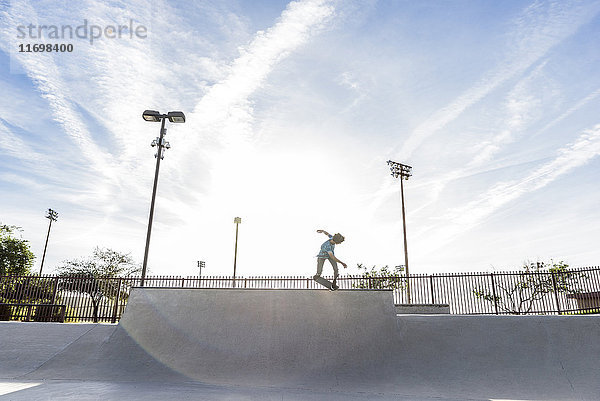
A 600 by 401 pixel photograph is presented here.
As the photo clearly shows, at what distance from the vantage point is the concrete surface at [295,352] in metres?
6.40

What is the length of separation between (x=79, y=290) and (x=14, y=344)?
5616 mm

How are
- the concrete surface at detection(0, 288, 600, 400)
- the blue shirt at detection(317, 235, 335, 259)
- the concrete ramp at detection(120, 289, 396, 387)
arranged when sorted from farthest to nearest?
the blue shirt at detection(317, 235, 335, 259)
the concrete ramp at detection(120, 289, 396, 387)
the concrete surface at detection(0, 288, 600, 400)

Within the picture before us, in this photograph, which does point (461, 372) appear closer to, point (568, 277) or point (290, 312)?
point (290, 312)

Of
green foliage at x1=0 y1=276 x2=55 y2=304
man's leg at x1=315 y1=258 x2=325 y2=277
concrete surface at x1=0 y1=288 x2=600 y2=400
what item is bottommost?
concrete surface at x1=0 y1=288 x2=600 y2=400

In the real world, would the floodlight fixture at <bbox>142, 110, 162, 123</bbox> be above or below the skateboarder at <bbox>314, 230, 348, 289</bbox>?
above

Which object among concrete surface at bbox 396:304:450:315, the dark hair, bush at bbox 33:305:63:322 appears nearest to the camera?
the dark hair

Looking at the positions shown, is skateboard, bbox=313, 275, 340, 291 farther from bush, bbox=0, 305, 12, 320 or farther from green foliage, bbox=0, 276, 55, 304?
bush, bbox=0, 305, 12, 320

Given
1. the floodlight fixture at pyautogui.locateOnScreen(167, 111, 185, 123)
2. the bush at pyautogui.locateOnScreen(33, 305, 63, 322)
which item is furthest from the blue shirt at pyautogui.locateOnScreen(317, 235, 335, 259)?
the bush at pyautogui.locateOnScreen(33, 305, 63, 322)

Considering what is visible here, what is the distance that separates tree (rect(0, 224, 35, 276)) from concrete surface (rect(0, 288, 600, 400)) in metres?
27.2

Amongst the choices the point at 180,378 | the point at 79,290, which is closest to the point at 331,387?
the point at 180,378

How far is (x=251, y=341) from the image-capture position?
323 inches

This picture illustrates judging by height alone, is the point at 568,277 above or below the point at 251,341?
above

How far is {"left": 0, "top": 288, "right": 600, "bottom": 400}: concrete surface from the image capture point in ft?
21.0

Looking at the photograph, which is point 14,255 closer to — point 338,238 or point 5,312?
point 5,312
